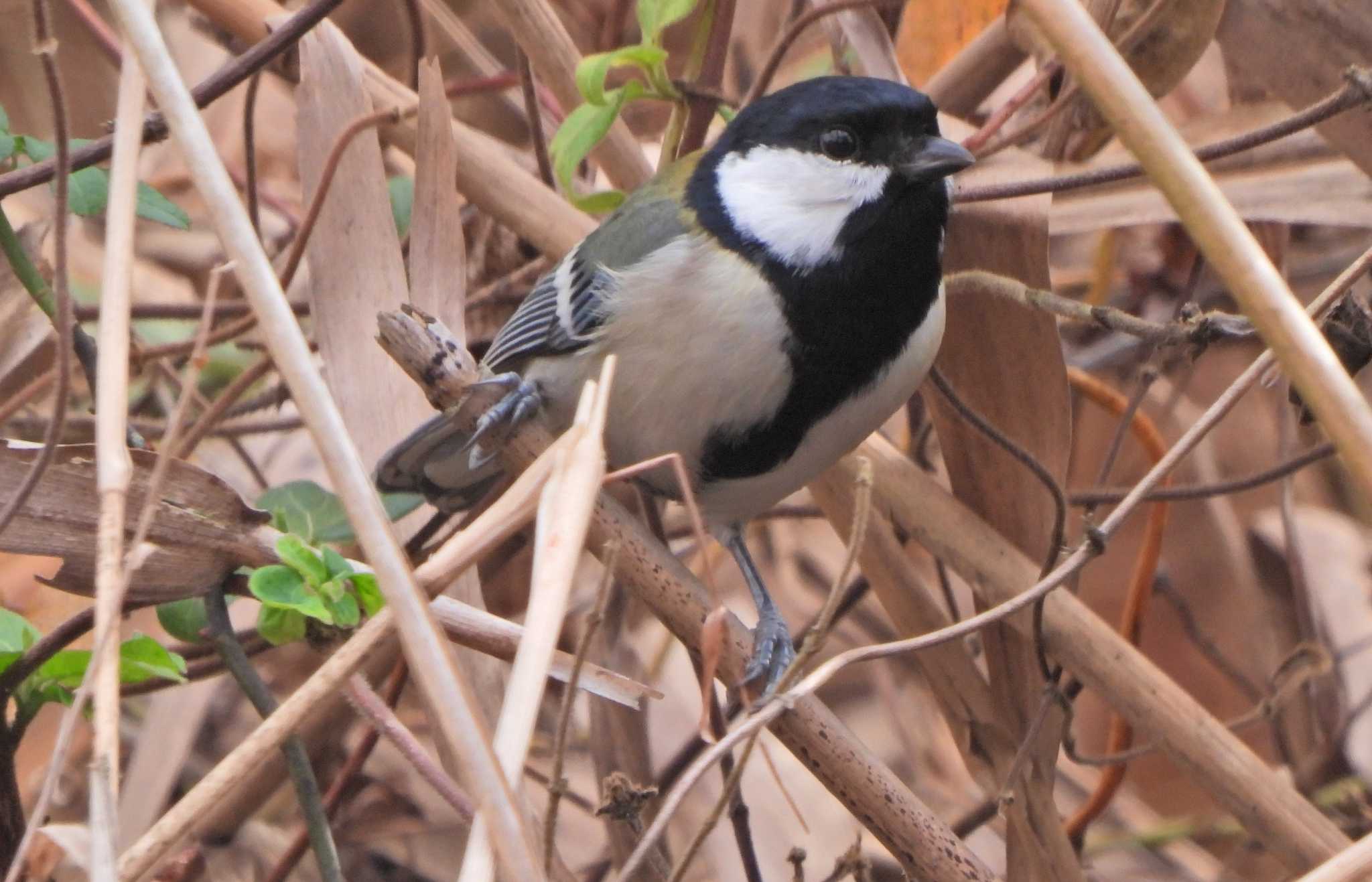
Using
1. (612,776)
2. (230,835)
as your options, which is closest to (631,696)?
(612,776)

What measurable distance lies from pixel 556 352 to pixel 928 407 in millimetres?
442

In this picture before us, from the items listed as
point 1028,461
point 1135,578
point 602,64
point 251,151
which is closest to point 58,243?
point 602,64

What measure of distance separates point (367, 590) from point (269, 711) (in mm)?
138

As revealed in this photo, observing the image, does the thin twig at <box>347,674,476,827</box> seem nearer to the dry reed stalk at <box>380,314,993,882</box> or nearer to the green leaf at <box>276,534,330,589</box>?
the green leaf at <box>276,534,330,589</box>

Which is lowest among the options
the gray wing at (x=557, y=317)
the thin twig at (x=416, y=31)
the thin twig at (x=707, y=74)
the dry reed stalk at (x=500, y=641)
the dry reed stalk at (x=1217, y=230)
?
the dry reed stalk at (x=500, y=641)

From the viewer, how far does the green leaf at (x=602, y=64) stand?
1.50 m

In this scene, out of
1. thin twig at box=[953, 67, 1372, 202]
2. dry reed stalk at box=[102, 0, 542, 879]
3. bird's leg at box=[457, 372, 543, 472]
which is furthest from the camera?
bird's leg at box=[457, 372, 543, 472]

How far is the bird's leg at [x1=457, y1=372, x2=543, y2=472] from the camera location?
146 centimetres

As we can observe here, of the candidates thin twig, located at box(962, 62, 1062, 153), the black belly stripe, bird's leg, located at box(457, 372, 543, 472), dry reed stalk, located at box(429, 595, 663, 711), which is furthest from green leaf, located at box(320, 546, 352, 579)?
thin twig, located at box(962, 62, 1062, 153)

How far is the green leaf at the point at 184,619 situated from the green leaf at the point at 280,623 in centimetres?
16

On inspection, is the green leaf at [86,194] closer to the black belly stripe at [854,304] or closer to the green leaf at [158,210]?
the green leaf at [158,210]

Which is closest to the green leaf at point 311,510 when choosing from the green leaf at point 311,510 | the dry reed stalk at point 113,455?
the green leaf at point 311,510

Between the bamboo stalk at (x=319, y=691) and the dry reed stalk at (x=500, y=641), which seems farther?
the dry reed stalk at (x=500, y=641)

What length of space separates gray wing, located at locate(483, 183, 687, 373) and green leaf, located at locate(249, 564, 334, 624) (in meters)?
0.52
